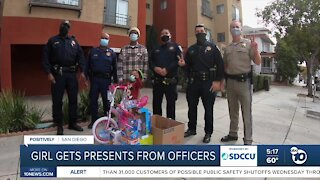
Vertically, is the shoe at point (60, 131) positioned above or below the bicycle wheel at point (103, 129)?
below

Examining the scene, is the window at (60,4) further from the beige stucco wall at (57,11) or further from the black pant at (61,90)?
the black pant at (61,90)

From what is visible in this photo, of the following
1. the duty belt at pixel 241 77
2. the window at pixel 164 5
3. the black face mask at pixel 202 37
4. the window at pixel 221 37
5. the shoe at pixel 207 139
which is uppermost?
the window at pixel 164 5

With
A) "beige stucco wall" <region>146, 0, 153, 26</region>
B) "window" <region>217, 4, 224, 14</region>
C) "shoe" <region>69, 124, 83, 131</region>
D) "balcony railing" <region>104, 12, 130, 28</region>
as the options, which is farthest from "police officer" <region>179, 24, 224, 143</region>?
"window" <region>217, 4, 224, 14</region>

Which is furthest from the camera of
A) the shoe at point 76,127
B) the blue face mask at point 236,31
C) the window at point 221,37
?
the window at point 221,37

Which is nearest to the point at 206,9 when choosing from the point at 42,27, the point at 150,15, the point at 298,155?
the point at 150,15

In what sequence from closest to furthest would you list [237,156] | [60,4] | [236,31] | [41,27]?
[237,156] < [236,31] < [41,27] < [60,4]

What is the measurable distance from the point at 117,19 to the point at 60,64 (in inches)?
332

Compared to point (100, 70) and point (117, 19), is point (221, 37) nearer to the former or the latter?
point (117, 19)

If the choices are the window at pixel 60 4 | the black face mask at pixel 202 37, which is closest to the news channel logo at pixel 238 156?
the black face mask at pixel 202 37

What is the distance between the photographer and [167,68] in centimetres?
540

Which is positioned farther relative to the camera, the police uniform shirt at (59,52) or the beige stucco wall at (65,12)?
the beige stucco wall at (65,12)

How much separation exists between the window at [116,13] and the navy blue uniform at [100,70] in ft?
23.9

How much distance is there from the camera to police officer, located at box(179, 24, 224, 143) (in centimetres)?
511

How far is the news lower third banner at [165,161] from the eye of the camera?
337cm
